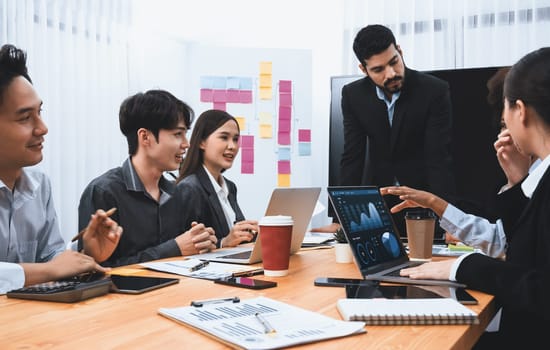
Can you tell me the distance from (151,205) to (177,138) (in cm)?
33

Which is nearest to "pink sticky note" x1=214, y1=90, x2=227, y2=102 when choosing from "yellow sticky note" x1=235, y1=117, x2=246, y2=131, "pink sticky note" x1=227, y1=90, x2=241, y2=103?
"pink sticky note" x1=227, y1=90, x2=241, y2=103

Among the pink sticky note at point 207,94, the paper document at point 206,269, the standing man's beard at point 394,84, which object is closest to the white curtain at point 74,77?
the pink sticky note at point 207,94

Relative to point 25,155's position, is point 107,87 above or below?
above

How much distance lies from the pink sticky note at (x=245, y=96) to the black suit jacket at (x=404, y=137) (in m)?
1.16

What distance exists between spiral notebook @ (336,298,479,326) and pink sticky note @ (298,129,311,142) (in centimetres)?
304

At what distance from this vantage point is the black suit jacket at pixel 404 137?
8.57 ft

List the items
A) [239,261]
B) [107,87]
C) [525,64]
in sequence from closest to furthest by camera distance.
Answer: [525,64] → [239,261] → [107,87]

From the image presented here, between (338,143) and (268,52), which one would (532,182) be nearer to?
(338,143)

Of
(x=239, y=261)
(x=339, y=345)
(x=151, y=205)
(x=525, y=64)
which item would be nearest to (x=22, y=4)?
(x=151, y=205)

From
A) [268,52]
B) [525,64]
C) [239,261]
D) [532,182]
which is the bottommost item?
[239,261]

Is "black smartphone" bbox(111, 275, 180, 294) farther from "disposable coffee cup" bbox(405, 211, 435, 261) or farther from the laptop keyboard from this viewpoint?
"disposable coffee cup" bbox(405, 211, 435, 261)

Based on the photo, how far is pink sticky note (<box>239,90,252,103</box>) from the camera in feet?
13.0

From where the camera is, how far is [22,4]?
309 cm

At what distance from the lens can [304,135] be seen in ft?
13.0
